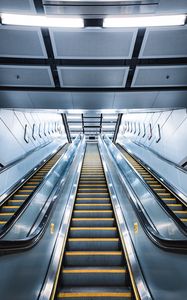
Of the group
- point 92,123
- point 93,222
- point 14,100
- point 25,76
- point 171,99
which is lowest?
point 93,222

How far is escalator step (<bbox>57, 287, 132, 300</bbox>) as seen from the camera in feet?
7.72

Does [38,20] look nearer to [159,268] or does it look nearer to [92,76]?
[92,76]

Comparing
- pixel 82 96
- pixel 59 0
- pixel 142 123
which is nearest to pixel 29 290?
pixel 59 0

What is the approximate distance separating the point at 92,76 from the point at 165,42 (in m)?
1.91

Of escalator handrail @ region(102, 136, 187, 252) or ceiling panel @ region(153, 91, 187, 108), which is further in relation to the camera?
ceiling panel @ region(153, 91, 187, 108)

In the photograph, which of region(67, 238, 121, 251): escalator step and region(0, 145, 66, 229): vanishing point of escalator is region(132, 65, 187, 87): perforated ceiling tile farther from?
region(67, 238, 121, 251): escalator step

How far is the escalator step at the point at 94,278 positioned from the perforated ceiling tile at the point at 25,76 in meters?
4.42

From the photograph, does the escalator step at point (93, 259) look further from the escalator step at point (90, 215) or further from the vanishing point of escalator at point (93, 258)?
the escalator step at point (90, 215)

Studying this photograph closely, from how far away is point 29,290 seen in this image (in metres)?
1.95

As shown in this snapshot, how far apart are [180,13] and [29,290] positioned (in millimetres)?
4439

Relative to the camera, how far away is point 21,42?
391cm

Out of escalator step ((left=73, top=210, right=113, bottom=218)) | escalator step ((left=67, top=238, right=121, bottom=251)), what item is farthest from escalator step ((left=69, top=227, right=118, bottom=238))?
escalator step ((left=73, top=210, right=113, bottom=218))

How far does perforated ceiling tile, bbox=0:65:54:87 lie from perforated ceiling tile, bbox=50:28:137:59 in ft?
2.47

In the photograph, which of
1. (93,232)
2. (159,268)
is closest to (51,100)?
(93,232)
